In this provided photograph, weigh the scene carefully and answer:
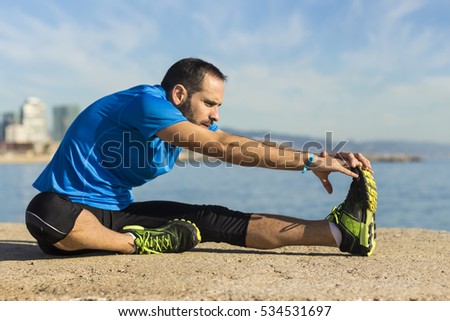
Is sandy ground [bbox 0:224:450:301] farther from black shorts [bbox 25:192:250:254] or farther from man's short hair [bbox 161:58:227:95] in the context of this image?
man's short hair [bbox 161:58:227:95]

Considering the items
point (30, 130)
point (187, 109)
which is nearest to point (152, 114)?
point (187, 109)

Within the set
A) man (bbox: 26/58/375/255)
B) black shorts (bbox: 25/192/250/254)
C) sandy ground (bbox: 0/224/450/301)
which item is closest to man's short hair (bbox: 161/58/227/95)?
man (bbox: 26/58/375/255)

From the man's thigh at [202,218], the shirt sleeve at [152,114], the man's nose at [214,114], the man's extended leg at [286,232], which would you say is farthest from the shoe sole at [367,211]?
the shirt sleeve at [152,114]

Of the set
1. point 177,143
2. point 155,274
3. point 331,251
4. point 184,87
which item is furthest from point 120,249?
point 331,251

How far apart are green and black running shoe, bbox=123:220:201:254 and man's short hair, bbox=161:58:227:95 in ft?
2.99

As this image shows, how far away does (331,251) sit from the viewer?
3.69 metres

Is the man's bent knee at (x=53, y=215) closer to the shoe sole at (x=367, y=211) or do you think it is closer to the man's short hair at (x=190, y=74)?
the man's short hair at (x=190, y=74)

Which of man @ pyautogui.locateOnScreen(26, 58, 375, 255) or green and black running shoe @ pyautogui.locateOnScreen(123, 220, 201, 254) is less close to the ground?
man @ pyautogui.locateOnScreen(26, 58, 375, 255)

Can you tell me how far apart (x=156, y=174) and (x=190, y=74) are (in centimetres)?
70

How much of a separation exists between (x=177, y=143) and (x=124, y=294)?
1.00 metres

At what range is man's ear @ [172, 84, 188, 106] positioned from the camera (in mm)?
3318

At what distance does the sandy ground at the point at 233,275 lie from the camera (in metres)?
2.40

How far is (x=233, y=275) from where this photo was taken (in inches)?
110
